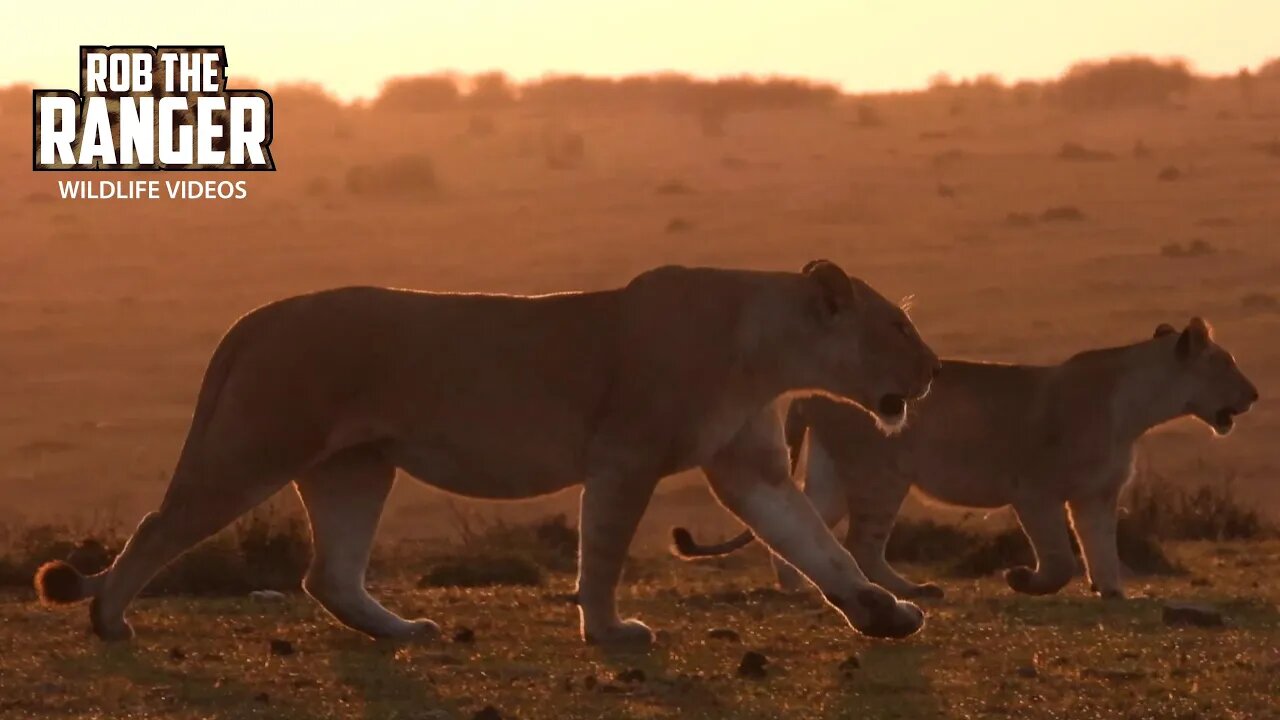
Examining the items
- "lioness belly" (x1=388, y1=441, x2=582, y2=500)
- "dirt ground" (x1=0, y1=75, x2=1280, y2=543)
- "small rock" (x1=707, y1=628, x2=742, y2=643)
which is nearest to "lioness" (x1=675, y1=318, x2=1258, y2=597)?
"small rock" (x1=707, y1=628, x2=742, y2=643)

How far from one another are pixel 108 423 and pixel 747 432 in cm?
1403

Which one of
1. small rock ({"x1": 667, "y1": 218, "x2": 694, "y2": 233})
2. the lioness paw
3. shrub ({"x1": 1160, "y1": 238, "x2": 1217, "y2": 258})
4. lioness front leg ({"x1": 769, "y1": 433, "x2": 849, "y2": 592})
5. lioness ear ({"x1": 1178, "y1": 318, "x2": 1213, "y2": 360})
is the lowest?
the lioness paw

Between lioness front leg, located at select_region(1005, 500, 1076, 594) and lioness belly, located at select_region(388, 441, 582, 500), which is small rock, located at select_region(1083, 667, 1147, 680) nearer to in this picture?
lioness belly, located at select_region(388, 441, 582, 500)

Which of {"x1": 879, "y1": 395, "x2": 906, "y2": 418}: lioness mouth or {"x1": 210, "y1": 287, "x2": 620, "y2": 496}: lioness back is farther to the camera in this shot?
{"x1": 879, "y1": 395, "x2": 906, "y2": 418}: lioness mouth

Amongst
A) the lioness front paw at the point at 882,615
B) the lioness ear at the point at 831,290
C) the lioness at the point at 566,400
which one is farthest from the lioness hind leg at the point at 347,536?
the lioness ear at the point at 831,290

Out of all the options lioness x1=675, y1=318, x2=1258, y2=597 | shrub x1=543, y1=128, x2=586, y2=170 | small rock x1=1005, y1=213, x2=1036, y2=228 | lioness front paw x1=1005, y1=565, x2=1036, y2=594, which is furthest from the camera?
shrub x1=543, y1=128, x2=586, y2=170

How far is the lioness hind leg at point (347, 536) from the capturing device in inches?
398

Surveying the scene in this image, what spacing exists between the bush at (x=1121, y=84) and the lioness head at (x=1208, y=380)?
1814 inches

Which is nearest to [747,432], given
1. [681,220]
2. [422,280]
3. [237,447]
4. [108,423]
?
[237,447]

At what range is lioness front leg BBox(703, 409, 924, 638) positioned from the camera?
9789mm

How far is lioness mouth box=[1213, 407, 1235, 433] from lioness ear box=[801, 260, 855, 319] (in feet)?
13.0

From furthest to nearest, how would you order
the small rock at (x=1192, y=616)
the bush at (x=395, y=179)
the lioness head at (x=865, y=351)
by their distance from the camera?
the bush at (x=395, y=179), the small rock at (x=1192, y=616), the lioness head at (x=865, y=351)

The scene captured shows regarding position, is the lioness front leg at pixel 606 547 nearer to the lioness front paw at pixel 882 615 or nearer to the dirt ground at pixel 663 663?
the dirt ground at pixel 663 663

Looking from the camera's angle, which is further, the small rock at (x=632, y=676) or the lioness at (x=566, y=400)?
the lioness at (x=566, y=400)
